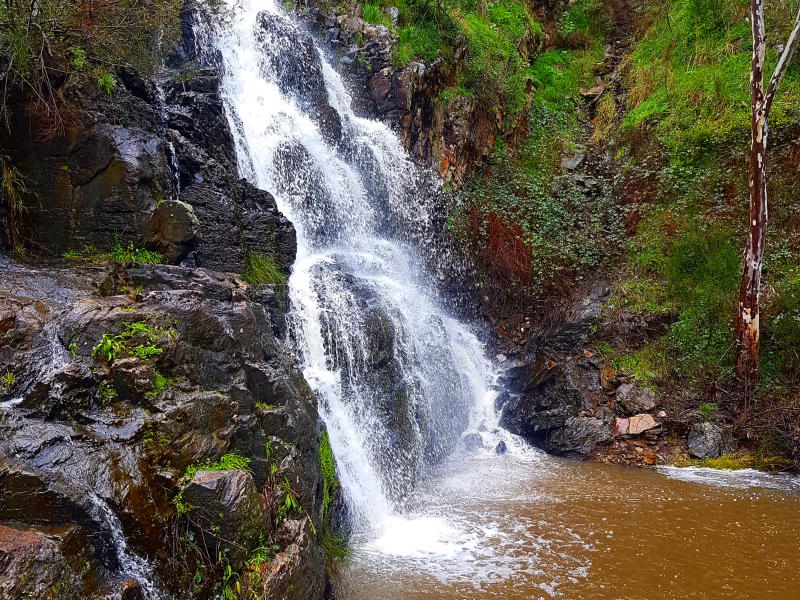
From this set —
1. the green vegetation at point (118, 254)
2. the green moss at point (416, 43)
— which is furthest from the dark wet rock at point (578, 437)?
the green moss at point (416, 43)

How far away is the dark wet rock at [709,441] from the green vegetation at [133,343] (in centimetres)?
859

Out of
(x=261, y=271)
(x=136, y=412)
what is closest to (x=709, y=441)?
(x=261, y=271)

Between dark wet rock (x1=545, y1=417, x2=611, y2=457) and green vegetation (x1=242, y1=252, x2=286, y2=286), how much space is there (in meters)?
5.81

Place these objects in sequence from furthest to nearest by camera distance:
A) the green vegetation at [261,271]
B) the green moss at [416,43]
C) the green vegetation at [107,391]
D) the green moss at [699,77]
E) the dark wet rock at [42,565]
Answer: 1. the green moss at [416,43]
2. the green moss at [699,77]
3. the green vegetation at [261,271]
4. the green vegetation at [107,391]
5. the dark wet rock at [42,565]

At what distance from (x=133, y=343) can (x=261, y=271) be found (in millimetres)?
3444

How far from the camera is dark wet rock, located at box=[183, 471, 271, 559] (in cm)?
401

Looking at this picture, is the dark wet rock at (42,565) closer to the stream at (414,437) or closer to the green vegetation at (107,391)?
the green vegetation at (107,391)

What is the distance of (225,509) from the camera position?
159 inches

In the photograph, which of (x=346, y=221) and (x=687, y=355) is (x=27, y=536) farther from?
(x=687, y=355)

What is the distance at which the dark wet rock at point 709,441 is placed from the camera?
8.99 metres

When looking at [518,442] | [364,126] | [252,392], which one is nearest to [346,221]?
[364,126]

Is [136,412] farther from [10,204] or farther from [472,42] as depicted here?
[472,42]

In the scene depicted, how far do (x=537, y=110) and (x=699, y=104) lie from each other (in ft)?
15.1

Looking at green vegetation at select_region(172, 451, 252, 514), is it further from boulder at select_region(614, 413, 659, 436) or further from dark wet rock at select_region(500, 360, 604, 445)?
boulder at select_region(614, 413, 659, 436)
